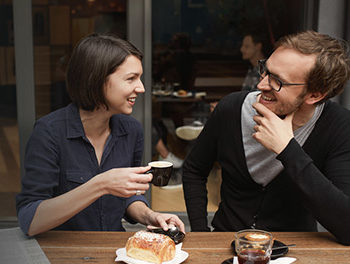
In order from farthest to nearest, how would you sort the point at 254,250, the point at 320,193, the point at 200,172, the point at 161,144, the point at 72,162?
the point at 161,144
the point at 200,172
the point at 72,162
the point at 320,193
the point at 254,250

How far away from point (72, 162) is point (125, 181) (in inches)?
17.4

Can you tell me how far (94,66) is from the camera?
2.04 meters

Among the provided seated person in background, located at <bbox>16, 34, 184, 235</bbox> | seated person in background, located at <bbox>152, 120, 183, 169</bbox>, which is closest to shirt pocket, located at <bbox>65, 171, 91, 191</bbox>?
seated person in background, located at <bbox>16, 34, 184, 235</bbox>

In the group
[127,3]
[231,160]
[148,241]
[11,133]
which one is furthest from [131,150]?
[11,133]

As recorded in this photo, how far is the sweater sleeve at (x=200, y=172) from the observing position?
229 centimetres

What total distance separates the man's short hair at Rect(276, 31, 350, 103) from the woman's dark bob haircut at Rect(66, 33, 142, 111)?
A: 679 millimetres

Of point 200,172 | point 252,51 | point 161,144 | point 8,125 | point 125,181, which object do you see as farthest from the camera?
point 252,51

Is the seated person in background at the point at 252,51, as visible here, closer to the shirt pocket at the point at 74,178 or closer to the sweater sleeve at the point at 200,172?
the sweater sleeve at the point at 200,172

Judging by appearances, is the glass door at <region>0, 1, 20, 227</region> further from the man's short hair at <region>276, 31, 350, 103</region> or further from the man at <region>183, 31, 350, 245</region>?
the man's short hair at <region>276, 31, 350, 103</region>

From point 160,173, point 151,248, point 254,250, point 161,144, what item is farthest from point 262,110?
point 161,144

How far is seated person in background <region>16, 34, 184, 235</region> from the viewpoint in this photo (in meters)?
1.91

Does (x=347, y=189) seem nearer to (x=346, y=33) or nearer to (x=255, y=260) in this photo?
(x=255, y=260)

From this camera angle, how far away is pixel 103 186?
1.77m

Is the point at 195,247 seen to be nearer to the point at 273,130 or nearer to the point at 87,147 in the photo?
the point at 273,130
